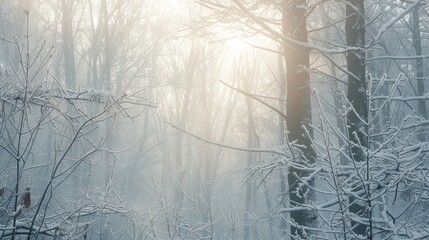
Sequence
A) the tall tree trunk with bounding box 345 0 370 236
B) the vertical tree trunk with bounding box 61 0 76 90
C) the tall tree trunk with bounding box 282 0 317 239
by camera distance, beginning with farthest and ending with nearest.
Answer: the vertical tree trunk with bounding box 61 0 76 90
the tall tree trunk with bounding box 345 0 370 236
the tall tree trunk with bounding box 282 0 317 239

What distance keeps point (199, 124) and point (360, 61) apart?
1903 cm

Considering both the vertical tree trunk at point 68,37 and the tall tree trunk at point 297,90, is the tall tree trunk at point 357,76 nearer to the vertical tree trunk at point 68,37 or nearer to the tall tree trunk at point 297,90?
the tall tree trunk at point 297,90

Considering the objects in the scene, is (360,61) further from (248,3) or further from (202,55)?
(202,55)

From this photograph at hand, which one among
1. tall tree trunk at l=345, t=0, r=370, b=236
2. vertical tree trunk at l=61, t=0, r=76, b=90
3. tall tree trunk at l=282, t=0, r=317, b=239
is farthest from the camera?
vertical tree trunk at l=61, t=0, r=76, b=90

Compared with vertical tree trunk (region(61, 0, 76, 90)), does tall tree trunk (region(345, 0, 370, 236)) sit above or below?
below

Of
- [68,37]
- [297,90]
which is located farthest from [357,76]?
[68,37]

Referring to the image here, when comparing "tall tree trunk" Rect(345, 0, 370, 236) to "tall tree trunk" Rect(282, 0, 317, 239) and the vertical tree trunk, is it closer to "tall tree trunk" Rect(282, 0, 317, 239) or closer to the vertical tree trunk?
"tall tree trunk" Rect(282, 0, 317, 239)

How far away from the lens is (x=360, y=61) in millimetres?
4875

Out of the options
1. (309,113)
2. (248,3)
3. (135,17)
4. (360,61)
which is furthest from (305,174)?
(135,17)

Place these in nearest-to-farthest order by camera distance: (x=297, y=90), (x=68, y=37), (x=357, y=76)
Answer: (x=297, y=90) → (x=357, y=76) → (x=68, y=37)

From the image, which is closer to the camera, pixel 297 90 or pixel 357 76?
pixel 297 90

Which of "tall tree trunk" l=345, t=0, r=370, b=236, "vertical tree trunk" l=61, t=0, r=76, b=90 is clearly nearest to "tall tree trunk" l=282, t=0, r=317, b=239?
"tall tree trunk" l=345, t=0, r=370, b=236

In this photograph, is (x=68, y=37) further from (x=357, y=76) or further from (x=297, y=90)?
(x=357, y=76)

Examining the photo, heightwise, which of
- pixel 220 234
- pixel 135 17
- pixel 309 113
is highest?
pixel 135 17
